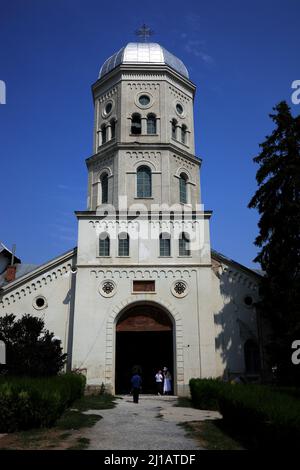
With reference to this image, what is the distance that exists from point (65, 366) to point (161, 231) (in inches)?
366

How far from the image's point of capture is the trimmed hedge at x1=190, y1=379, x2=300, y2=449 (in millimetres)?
8188

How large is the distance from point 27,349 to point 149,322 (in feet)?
24.2

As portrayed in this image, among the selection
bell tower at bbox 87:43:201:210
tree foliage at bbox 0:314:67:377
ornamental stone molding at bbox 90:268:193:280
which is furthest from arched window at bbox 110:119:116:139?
tree foliage at bbox 0:314:67:377

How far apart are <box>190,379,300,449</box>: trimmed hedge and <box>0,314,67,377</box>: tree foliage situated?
9802 millimetres

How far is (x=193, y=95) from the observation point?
30.3 m

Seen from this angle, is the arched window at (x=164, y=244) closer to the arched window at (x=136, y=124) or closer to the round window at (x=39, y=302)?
the arched window at (x=136, y=124)

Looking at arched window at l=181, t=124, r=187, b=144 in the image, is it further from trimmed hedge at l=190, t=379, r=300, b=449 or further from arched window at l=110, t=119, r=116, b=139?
trimmed hedge at l=190, t=379, r=300, b=449

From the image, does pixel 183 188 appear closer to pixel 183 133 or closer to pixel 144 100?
pixel 183 133

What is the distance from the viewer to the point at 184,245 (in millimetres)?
25234

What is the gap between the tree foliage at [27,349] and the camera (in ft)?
63.7

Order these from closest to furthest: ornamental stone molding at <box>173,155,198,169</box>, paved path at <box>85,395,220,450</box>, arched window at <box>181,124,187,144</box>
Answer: paved path at <box>85,395,220,450</box> → ornamental stone molding at <box>173,155,198,169</box> → arched window at <box>181,124,187,144</box>

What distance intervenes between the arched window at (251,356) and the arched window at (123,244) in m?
8.77

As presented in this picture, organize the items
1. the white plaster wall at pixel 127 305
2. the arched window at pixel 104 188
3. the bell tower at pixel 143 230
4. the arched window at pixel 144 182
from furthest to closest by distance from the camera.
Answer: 1. the arched window at pixel 104 188
2. the arched window at pixel 144 182
3. the bell tower at pixel 143 230
4. the white plaster wall at pixel 127 305

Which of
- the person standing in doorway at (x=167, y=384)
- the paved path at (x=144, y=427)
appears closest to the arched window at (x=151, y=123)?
the person standing in doorway at (x=167, y=384)
